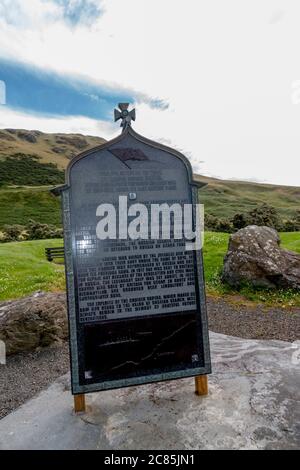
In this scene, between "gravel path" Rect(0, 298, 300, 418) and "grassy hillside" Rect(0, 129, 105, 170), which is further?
"grassy hillside" Rect(0, 129, 105, 170)

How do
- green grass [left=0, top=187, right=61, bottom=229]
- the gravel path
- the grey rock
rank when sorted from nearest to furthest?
the gravel path → green grass [left=0, top=187, right=61, bottom=229] → the grey rock

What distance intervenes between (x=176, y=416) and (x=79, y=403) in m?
1.73

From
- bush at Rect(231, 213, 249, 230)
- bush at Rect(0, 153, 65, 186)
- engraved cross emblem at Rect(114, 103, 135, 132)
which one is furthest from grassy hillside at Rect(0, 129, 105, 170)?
engraved cross emblem at Rect(114, 103, 135, 132)

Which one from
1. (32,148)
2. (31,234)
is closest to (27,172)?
(32,148)

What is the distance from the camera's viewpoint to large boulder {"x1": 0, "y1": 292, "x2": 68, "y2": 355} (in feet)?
34.7

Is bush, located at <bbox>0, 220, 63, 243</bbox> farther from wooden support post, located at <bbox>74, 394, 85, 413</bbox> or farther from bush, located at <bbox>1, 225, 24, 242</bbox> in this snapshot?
wooden support post, located at <bbox>74, 394, 85, 413</bbox>

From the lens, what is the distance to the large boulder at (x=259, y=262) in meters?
16.4

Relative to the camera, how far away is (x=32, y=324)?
1072 centimetres

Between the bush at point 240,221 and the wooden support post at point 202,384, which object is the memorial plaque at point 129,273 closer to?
the wooden support post at point 202,384

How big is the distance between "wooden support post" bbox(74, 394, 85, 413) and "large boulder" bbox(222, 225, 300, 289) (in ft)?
38.9

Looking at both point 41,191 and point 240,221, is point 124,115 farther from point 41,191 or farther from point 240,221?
point 41,191

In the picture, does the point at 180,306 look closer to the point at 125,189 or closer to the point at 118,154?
the point at 125,189

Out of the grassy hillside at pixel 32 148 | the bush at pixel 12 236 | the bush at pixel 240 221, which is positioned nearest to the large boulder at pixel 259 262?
the bush at pixel 240 221

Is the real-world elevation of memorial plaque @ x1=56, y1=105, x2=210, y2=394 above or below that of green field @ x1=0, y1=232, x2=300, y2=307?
above
